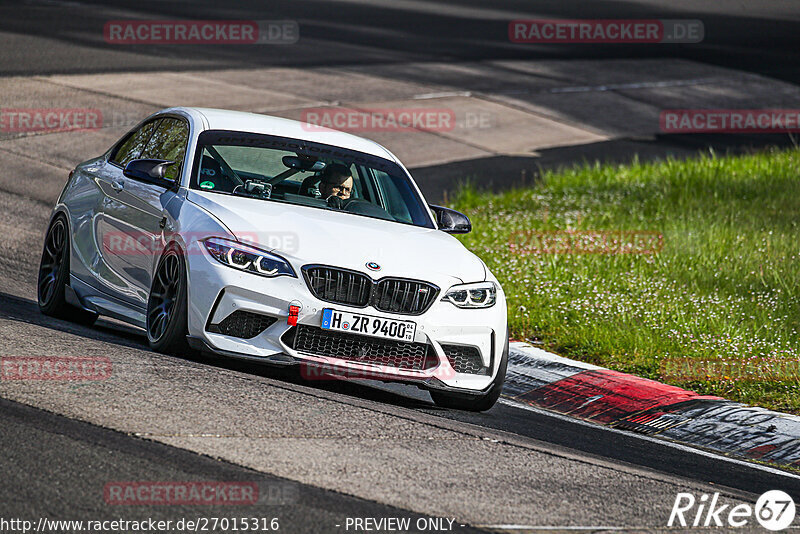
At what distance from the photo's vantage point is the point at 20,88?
1966 cm

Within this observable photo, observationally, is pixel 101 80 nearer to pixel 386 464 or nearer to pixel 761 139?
pixel 761 139

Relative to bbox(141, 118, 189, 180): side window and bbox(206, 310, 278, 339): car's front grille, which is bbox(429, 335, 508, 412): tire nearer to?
bbox(206, 310, 278, 339): car's front grille

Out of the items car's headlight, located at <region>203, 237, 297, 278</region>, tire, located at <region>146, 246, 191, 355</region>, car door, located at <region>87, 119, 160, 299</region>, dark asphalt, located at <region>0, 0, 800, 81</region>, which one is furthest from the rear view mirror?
dark asphalt, located at <region>0, 0, 800, 81</region>

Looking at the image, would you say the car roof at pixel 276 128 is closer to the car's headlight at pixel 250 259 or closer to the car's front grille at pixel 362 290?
the car's headlight at pixel 250 259

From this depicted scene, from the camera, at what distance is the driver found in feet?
28.5

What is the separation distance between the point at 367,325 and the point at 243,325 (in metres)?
0.72

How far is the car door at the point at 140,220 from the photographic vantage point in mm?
8039

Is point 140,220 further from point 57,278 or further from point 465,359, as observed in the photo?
point 465,359

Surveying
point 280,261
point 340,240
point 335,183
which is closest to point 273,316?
point 280,261

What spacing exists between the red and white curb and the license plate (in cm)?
187

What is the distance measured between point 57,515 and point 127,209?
3.90 m

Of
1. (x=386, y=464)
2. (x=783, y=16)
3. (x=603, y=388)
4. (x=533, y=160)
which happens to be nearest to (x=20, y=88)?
(x=533, y=160)

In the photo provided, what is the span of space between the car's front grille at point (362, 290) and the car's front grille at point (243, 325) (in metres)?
0.34

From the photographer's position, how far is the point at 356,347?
289 inches
